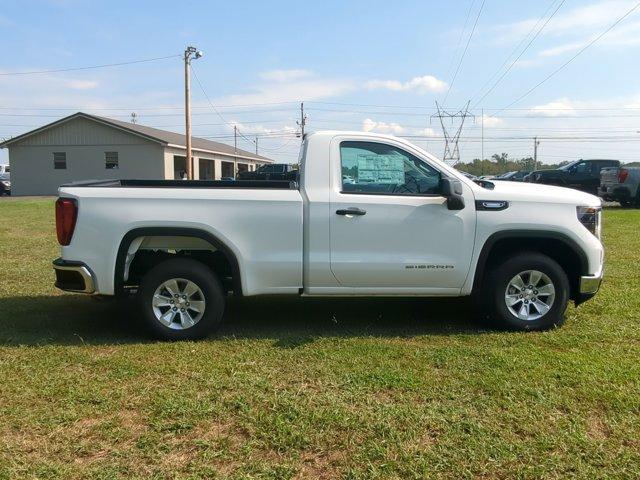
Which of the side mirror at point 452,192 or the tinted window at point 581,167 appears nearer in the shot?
the side mirror at point 452,192

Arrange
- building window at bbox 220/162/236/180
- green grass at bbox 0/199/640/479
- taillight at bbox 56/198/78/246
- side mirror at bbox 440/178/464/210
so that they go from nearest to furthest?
green grass at bbox 0/199/640/479 → taillight at bbox 56/198/78/246 → side mirror at bbox 440/178/464/210 → building window at bbox 220/162/236/180

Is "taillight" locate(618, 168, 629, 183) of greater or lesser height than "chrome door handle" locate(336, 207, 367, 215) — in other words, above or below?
above

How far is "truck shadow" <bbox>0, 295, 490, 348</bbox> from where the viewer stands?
17.3 feet

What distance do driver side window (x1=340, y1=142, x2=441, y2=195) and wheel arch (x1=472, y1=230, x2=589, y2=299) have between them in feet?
2.49

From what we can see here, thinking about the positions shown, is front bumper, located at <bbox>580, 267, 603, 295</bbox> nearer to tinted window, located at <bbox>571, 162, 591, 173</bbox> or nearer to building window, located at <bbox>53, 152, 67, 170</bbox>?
tinted window, located at <bbox>571, 162, 591, 173</bbox>

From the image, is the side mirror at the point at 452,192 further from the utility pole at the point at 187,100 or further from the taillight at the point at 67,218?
the utility pole at the point at 187,100

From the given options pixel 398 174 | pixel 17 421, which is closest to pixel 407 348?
pixel 398 174

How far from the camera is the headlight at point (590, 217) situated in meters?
5.28

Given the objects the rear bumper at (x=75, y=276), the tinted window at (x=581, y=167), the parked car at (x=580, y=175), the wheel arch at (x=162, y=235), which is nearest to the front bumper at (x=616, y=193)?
the parked car at (x=580, y=175)

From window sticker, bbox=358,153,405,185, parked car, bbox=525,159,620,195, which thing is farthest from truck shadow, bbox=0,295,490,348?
parked car, bbox=525,159,620,195

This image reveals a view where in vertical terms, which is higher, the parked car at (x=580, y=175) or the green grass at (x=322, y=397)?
the parked car at (x=580, y=175)

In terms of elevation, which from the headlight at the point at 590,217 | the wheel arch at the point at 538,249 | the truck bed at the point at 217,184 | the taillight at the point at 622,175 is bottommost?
the wheel arch at the point at 538,249

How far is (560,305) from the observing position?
5.33m

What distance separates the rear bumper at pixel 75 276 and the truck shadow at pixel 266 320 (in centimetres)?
51
